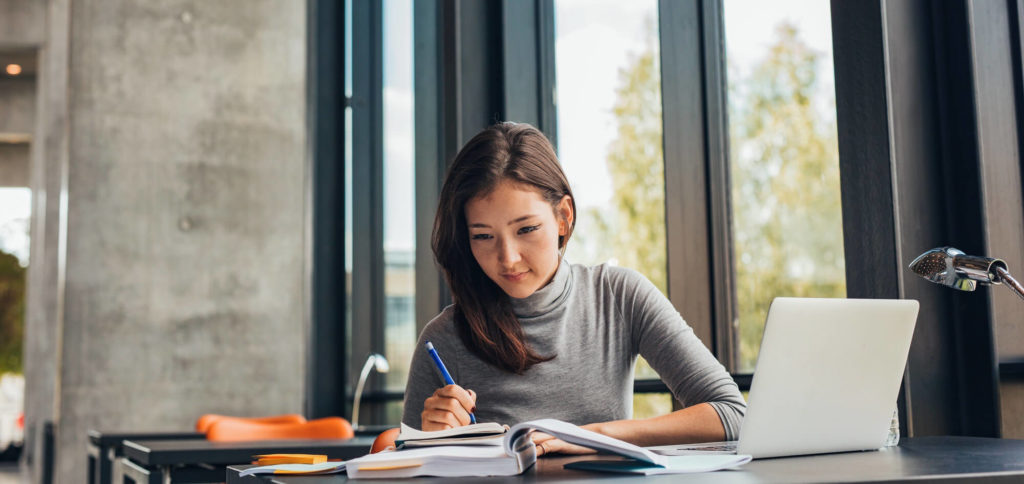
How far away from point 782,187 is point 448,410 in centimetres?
150

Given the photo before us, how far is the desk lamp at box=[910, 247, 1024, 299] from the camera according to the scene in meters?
1.49

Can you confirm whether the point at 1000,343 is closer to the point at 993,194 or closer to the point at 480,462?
the point at 993,194

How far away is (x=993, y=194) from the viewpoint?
6.74 ft

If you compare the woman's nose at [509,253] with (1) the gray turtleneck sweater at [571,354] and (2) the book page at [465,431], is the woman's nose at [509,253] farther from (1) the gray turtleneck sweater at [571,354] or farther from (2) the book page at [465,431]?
(2) the book page at [465,431]

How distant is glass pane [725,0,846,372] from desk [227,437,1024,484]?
1226mm

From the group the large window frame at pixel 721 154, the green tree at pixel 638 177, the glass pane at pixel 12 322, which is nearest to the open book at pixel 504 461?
the large window frame at pixel 721 154

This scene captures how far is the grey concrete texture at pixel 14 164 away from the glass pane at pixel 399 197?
9024mm

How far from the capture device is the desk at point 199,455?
8.12 feet

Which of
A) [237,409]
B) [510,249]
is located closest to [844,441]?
[510,249]

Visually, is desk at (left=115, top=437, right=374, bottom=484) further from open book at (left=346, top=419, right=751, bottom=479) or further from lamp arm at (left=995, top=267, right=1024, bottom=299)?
lamp arm at (left=995, top=267, right=1024, bottom=299)

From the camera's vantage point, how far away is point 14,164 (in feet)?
39.6

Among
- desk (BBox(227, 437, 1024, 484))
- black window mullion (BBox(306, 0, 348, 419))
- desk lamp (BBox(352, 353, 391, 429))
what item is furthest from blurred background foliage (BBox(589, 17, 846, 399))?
black window mullion (BBox(306, 0, 348, 419))

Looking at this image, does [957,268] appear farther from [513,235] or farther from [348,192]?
[348,192]

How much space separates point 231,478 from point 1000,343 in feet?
5.33
